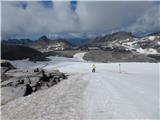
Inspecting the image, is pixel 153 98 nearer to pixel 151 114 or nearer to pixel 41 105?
pixel 151 114

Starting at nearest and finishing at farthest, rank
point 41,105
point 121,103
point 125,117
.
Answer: point 125,117 < point 121,103 < point 41,105

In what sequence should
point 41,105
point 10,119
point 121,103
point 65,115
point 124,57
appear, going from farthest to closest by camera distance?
point 124,57 → point 41,105 → point 121,103 → point 10,119 → point 65,115

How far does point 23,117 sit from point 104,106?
4.29m

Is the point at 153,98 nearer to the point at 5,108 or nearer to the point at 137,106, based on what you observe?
the point at 137,106

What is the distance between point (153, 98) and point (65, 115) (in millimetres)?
5838

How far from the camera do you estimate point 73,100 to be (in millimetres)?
18125

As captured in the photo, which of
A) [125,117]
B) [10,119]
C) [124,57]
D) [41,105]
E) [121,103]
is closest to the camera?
[125,117]

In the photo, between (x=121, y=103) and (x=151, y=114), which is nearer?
(x=151, y=114)

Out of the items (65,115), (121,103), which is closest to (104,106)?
(121,103)

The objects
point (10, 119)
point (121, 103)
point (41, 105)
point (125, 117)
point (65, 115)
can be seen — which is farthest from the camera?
point (41, 105)

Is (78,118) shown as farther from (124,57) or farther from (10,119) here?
(124,57)

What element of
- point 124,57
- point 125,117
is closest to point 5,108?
point 125,117

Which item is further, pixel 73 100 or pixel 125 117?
pixel 73 100

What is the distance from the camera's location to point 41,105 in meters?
17.5
